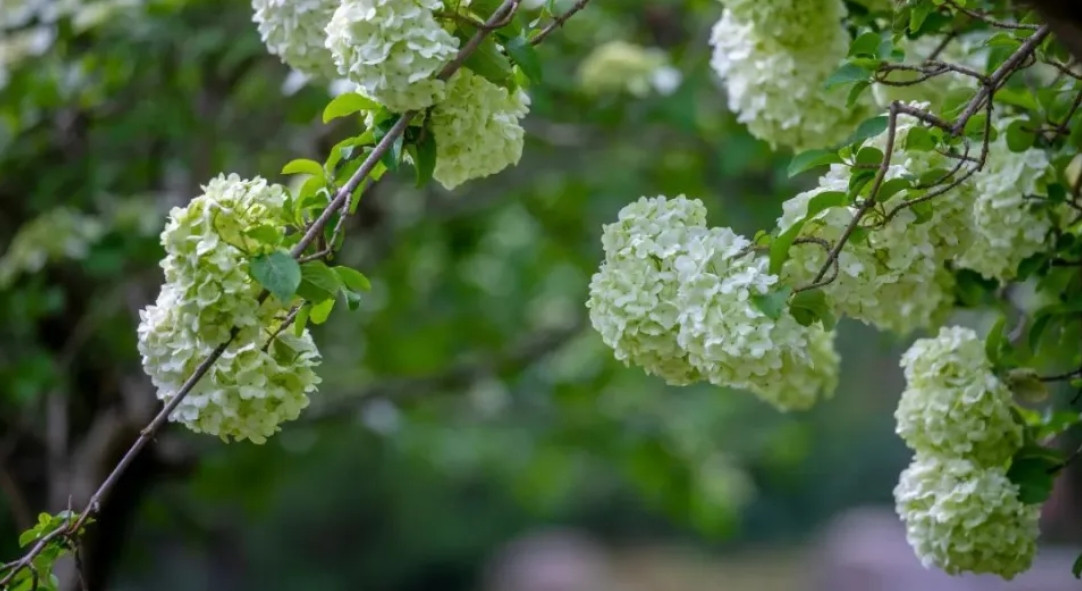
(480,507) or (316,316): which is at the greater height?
(316,316)

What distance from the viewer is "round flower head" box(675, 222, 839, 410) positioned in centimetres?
131

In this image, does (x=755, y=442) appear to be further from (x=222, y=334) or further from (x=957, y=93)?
(x=222, y=334)

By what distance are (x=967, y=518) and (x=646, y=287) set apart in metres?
0.59

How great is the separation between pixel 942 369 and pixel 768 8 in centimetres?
57

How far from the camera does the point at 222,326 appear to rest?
127cm

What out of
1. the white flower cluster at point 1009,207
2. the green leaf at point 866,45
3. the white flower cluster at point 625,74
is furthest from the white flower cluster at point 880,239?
the white flower cluster at point 625,74

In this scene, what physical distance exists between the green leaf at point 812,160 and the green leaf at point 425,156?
1.43 ft

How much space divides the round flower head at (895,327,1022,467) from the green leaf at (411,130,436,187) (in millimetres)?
755

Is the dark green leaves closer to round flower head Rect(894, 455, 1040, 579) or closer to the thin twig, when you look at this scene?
round flower head Rect(894, 455, 1040, 579)

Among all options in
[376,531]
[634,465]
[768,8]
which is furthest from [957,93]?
[376,531]

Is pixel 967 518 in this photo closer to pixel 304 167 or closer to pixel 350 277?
pixel 350 277

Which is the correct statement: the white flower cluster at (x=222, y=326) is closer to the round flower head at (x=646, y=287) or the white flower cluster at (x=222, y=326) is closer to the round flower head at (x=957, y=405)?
the round flower head at (x=646, y=287)

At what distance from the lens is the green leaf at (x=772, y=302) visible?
130cm

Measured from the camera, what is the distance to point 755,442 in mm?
5961
